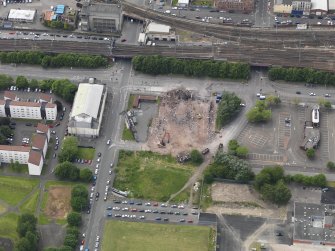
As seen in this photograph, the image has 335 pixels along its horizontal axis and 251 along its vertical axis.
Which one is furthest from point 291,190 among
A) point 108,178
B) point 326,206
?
point 108,178

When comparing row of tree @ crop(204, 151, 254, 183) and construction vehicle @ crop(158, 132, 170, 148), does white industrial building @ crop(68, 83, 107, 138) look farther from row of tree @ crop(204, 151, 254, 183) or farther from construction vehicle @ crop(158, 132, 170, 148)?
row of tree @ crop(204, 151, 254, 183)

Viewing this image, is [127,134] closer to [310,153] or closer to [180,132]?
[180,132]

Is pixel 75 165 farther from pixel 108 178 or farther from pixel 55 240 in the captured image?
pixel 55 240

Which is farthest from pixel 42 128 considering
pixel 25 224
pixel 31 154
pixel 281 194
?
pixel 281 194

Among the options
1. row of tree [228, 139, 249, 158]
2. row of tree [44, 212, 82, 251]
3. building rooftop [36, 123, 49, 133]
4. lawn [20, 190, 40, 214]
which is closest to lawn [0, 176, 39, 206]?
lawn [20, 190, 40, 214]

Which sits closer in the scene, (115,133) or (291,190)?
(291,190)

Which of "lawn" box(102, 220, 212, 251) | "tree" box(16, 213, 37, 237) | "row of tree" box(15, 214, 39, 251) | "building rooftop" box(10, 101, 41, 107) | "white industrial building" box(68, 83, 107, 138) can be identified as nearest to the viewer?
"row of tree" box(15, 214, 39, 251)
